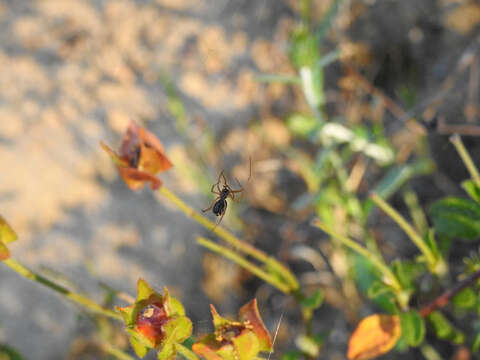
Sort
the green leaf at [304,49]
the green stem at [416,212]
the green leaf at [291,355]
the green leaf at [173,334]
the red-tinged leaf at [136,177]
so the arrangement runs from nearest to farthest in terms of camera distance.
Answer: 1. the green leaf at [173,334]
2. the red-tinged leaf at [136,177]
3. the green leaf at [291,355]
4. the green leaf at [304,49]
5. the green stem at [416,212]

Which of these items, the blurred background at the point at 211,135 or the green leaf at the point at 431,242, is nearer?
the green leaf at the point at 431,242

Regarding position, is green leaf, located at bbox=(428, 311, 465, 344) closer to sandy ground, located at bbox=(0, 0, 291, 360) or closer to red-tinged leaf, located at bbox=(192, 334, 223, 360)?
red-tinged leaf, located at bbox=(192, 334, 223, 360)

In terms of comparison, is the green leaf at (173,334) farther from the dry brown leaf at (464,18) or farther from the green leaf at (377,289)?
the dry brown leaf at (464,18)

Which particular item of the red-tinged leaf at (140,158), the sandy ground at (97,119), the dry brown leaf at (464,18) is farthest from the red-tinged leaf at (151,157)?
the dry brown leaf at (464,18)

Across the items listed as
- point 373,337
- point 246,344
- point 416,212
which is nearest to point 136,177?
point 246,344

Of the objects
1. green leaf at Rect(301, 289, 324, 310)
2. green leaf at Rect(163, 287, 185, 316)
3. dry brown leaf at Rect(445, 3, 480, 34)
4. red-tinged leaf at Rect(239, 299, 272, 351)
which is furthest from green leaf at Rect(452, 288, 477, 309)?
dry brown leaf at Rect(445, 3, 480, 34)

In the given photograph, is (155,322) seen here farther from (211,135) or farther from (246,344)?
(211,135)

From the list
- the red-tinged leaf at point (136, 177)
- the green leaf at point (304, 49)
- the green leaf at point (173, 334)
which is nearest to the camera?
the green leaf at point (173, 334)
